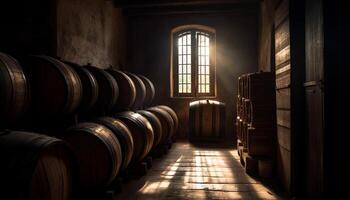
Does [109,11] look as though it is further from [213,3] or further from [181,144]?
[181,144]

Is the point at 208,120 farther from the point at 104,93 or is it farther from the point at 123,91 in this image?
the point at 104,93

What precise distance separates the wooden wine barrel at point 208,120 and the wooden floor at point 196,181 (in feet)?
4.37

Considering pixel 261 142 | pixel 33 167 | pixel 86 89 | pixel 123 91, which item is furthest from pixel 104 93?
pixel 261 142

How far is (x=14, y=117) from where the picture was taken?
6.82ft

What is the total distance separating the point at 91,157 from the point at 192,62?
6.48 metres

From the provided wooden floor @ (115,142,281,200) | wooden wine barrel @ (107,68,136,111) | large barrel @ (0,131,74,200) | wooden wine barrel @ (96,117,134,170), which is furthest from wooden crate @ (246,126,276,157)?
large barrel @ (0,131,74,200)

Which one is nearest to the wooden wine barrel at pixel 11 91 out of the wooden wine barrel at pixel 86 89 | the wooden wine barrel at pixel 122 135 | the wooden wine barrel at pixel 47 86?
the wooden wine barrel at pixel 47 86

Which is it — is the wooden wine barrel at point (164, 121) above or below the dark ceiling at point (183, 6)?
below

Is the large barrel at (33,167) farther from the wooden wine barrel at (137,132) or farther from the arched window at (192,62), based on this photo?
the arched window at (192,62)

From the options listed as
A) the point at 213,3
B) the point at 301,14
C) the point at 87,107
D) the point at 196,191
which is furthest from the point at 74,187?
the point at 213,3

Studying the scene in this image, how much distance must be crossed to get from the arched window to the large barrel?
6872mm

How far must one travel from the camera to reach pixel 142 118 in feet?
13.8

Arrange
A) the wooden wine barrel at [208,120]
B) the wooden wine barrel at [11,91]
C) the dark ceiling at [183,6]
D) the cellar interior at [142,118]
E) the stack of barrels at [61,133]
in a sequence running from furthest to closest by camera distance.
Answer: the dark ceiling at [183,6] < the wooden wine barrel at [208,120] < the cellar interior at [142,118] < the wooden wine barrel at [11,91] < the stack of barrels at [61,133]

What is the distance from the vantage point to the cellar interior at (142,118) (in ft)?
6.72
